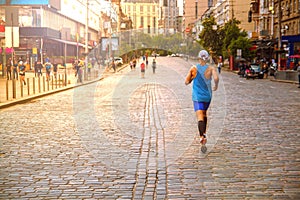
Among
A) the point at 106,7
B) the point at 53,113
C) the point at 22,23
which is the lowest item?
the point at 53,113

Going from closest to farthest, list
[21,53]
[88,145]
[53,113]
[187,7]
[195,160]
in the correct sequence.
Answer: [195,160] < [88,145] < [53,113] < [21,53] < [187,7]

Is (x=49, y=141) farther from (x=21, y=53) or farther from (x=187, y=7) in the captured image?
(x=187, y=7)

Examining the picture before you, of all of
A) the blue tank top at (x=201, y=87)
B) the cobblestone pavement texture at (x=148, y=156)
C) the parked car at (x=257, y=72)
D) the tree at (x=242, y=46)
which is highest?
the tree at (x=242, y=46)

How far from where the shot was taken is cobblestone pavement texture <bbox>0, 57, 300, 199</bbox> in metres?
6.51

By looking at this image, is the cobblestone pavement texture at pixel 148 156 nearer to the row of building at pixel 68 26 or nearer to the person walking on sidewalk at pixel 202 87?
the person walking on sidewalk at pixel 202 87

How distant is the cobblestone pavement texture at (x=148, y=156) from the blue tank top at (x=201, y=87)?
0.97 metres

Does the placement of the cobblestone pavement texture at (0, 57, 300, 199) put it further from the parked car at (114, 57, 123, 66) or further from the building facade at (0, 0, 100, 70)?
the parked car at (114, 57, 123, 66)

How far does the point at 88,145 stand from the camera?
10.0m

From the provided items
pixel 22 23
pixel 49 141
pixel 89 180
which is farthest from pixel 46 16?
pixel 89 180

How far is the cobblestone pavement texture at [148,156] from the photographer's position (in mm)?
6512

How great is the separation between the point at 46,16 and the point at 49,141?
49.2 metres

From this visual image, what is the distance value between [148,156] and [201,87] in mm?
1750

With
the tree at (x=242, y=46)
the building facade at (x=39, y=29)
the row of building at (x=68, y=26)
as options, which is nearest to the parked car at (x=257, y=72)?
the row of building at (x=68, y=26)

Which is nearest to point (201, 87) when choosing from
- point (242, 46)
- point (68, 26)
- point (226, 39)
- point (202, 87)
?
point (202, 87)
